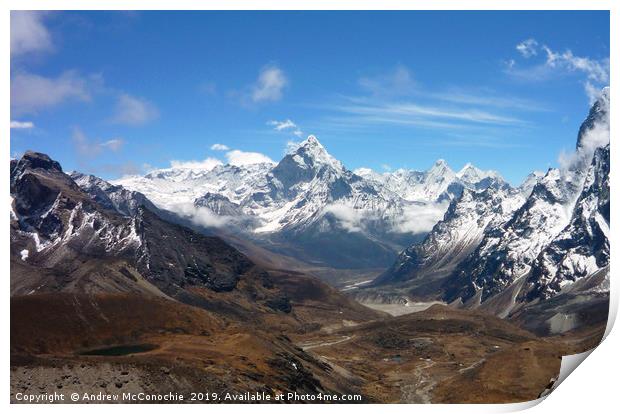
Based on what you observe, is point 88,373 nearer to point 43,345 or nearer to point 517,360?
point 43,345

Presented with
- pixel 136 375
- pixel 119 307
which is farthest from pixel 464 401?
pixel 119 307

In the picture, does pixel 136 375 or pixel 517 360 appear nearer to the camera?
pixel 136 375

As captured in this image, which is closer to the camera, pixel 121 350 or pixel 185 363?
pixel 185 363

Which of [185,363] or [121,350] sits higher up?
[121,350]

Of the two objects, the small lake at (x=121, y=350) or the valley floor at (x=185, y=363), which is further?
the small lake at (x=121, y=350)

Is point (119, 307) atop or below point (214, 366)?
atop

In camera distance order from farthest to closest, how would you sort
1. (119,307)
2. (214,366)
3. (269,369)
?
(119,307) < (269,369) < (214,366)

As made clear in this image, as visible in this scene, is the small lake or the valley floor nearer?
the valley floor
